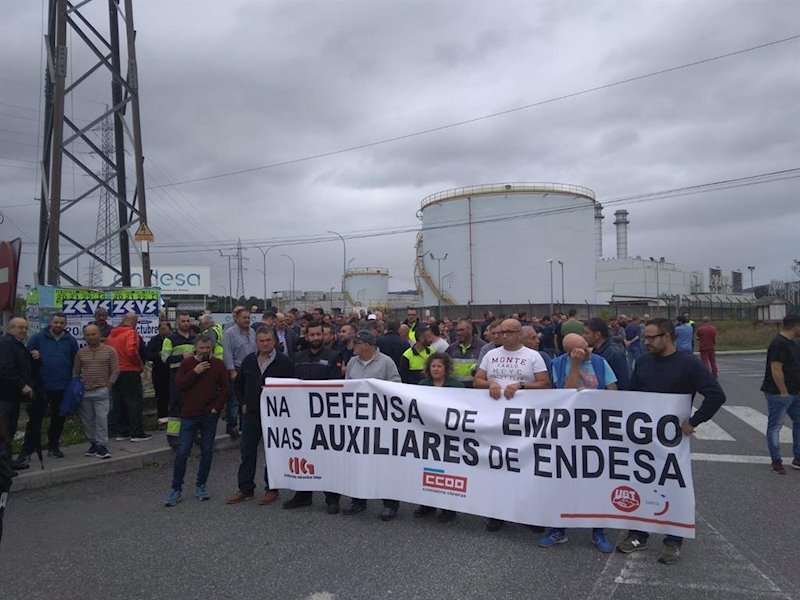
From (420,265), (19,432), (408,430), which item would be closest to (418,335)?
(408,430)

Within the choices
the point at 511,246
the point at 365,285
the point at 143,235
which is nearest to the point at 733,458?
the point at 143,235

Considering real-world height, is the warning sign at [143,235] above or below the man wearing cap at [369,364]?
above

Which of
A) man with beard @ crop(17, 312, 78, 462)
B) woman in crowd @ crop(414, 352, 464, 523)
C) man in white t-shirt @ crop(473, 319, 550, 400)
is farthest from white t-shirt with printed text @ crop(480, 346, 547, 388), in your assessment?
man with beard @ crop(17, 312, 78, 462)

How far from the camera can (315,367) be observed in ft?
20.3

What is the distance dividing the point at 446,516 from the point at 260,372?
242cm

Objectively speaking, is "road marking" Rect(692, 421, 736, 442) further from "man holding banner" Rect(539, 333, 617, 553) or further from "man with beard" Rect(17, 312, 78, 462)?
"man with beard" Rect(17, 312, 78, 462)

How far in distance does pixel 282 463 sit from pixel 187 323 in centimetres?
383

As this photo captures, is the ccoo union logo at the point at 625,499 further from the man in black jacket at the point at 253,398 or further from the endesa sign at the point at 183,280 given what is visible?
the endesa sign at the point at 183,280

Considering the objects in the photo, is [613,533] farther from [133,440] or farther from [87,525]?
[133,440]

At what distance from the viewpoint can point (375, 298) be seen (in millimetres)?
75125

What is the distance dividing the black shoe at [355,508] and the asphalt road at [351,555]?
8 cm

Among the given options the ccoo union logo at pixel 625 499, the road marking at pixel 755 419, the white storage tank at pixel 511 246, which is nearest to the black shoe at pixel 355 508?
the ccoo union logo at pixel 625 499

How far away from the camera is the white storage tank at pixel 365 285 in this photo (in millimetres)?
74938

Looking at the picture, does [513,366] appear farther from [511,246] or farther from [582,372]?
[511,246]
